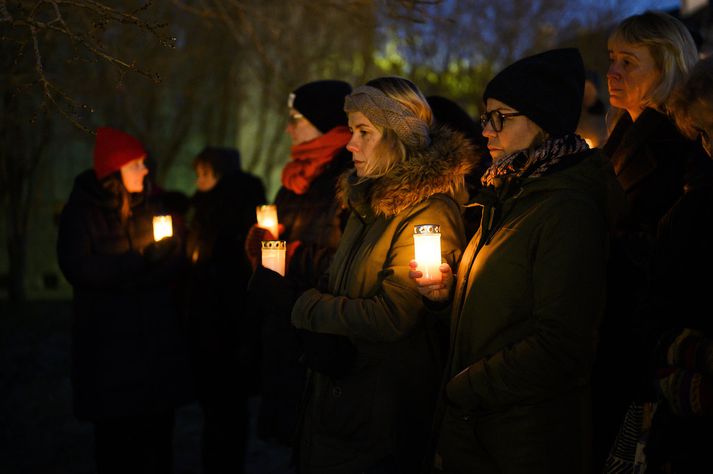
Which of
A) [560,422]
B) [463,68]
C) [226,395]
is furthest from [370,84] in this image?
[463,68]

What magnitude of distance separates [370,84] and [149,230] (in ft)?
6.60

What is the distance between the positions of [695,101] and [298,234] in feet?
7.25

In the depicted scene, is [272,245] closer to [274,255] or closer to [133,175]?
[274,255]

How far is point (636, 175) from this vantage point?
10.1ft

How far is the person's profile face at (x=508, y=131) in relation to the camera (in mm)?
2748

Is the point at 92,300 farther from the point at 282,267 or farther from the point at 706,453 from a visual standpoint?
the point at 706,453

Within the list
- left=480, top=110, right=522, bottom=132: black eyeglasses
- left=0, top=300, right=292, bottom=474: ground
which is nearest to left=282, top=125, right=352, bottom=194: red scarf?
left=480, top=110, right=522, bottom=132: black eyeglasses

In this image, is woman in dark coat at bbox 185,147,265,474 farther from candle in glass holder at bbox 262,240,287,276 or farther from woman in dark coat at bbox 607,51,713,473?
woman in dark coat at bbox 607,51,713,473

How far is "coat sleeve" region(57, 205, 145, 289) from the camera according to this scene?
4227mm

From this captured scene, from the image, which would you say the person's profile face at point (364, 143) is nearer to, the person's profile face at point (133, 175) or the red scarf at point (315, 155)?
the red scarf at point (315, 155)

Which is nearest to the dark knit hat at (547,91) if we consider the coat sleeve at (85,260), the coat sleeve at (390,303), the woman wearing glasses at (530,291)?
the woman wearing glasses at (530,291)

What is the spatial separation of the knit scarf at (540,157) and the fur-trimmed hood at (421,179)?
1.31 ft

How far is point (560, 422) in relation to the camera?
8.27 feet

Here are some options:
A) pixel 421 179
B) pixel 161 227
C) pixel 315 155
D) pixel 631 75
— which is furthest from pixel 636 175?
pixel 161 227
